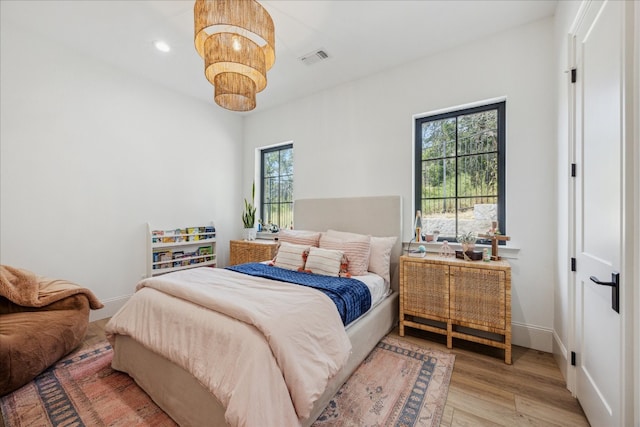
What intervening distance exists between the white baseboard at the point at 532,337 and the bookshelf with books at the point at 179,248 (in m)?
3.79

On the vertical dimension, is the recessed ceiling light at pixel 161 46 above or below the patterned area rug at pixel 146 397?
above

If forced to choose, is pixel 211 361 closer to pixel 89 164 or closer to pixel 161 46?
pixel 89 164

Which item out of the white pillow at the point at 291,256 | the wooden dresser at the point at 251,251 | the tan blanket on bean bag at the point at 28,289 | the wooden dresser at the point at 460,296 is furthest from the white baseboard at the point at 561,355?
the tan blanket on bean bag at the point at 28,289

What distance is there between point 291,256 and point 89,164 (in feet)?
8.26

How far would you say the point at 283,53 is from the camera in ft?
9.30

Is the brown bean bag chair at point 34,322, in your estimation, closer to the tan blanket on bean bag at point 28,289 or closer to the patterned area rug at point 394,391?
the tan blanket on bean bag at point 28,289

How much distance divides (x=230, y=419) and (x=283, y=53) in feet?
10.3

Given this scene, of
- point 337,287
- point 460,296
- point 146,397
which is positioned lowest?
point 146,397

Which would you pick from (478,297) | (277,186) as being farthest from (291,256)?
(277,186)

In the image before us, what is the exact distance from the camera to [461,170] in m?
2.77

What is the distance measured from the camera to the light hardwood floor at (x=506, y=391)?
5.05ft

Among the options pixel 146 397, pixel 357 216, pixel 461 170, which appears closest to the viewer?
pixel 146 397

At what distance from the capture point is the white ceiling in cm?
219

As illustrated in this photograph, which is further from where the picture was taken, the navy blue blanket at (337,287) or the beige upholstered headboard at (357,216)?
the beige upholstered headboard at (357,216)
